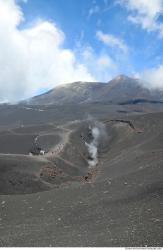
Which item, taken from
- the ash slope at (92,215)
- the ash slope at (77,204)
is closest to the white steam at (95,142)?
the ash slope at (77,204)

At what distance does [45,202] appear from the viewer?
87.4 feet

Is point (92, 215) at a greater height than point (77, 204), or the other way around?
point (77, 204)

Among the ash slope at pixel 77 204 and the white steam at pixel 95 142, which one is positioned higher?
the white steam at pixel 95 142

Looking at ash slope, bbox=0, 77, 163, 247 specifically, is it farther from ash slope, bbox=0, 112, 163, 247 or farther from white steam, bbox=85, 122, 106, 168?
white steam, bbox=85, 122, 106, 168

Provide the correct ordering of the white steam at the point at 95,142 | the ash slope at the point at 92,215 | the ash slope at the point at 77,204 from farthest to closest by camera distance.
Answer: the white steam at the point at 95,142, the ash slope at the point at 77,204, the ash slope at the point at 92,215

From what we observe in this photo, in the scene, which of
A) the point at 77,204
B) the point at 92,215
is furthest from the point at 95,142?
the point at 92,215

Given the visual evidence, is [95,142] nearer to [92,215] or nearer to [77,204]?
[77,204]

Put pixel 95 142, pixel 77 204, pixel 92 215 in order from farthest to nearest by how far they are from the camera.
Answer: pixel 95 142 → pixel 77 204 → pixel 92 215

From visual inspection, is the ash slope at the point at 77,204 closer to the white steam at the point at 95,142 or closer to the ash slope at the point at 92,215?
the ash slope at the point at 92,215

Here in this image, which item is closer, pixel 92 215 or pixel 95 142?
pixel 92 215

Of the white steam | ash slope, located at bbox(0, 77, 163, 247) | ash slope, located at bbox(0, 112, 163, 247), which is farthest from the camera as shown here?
the white steam

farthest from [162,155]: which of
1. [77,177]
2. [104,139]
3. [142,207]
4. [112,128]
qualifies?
[112,128]

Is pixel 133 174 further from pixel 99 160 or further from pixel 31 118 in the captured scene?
pixel 31 118

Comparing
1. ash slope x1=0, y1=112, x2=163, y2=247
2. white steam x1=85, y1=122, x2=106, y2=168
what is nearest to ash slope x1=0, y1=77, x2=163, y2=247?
ash slope x1=0, y1=112, x2=163, y2=247
